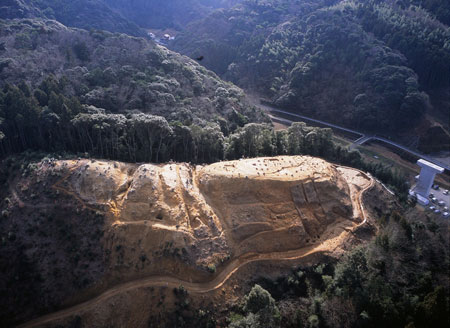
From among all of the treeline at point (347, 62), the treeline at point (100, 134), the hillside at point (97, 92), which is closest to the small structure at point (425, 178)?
the treeline at point (347, 62)

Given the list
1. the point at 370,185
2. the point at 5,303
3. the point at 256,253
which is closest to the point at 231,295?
the point at 256,253

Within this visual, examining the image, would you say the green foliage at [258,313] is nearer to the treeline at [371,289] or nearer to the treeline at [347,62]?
the treeline at [371,289]

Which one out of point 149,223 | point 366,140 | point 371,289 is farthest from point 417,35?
point 149,223

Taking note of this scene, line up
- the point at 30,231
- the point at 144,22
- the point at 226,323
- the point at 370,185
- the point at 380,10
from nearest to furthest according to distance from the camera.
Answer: the point at 226,323
the point at 30,231
the point at 370,185
the point at 380,10
the point at 144,22

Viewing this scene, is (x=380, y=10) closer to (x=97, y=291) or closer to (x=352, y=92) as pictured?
(x=352, y=92)

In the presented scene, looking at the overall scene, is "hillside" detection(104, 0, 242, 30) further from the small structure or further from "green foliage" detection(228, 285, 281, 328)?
"green foliage" detection(228, 285, 281, 328)
